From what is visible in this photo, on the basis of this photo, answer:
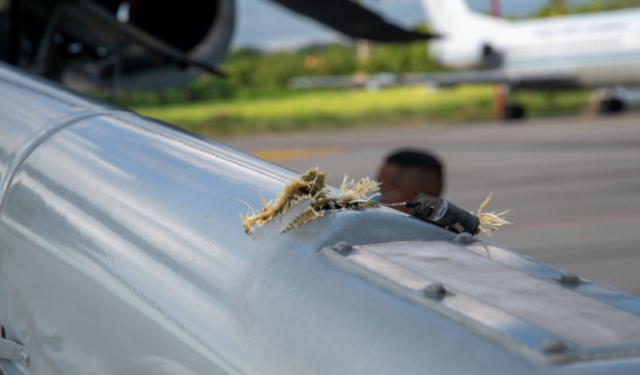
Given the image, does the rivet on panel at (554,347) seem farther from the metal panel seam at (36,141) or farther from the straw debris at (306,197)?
the metal panel seam at (36,141)

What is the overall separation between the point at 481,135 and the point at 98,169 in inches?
789

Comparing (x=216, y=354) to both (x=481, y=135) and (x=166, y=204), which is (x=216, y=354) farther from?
(x=481, y=135)

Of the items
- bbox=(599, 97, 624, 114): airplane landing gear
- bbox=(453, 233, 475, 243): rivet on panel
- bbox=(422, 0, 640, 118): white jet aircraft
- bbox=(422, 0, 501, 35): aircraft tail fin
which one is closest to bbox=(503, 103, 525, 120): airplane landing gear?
bbox=(422, 0, 640, 118): white jet aircraft

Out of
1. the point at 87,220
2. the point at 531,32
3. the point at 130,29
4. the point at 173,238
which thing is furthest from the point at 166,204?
the point at 531,32

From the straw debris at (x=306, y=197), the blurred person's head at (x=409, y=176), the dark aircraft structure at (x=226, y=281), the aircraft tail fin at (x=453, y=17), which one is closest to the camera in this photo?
the dark aircraft structure at (x=226, y=281)

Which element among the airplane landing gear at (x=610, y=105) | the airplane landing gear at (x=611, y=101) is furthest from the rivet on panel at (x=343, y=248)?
the airplane landing gear at (x=610, y=105)

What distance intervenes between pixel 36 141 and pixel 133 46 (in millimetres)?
2396

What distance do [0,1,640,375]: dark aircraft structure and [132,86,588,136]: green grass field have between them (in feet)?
76.7

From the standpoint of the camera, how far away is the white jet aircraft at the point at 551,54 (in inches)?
1022

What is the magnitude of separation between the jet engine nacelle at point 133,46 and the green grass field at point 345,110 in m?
20.3

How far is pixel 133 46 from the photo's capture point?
4488 mm

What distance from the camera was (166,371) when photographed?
60.5 inches

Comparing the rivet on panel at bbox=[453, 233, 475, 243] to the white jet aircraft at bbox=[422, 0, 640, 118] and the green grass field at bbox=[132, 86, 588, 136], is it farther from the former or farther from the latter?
the white jet aircraft at bbox=[422, 0, 640, 118]

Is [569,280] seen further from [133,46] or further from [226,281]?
[133,46]
